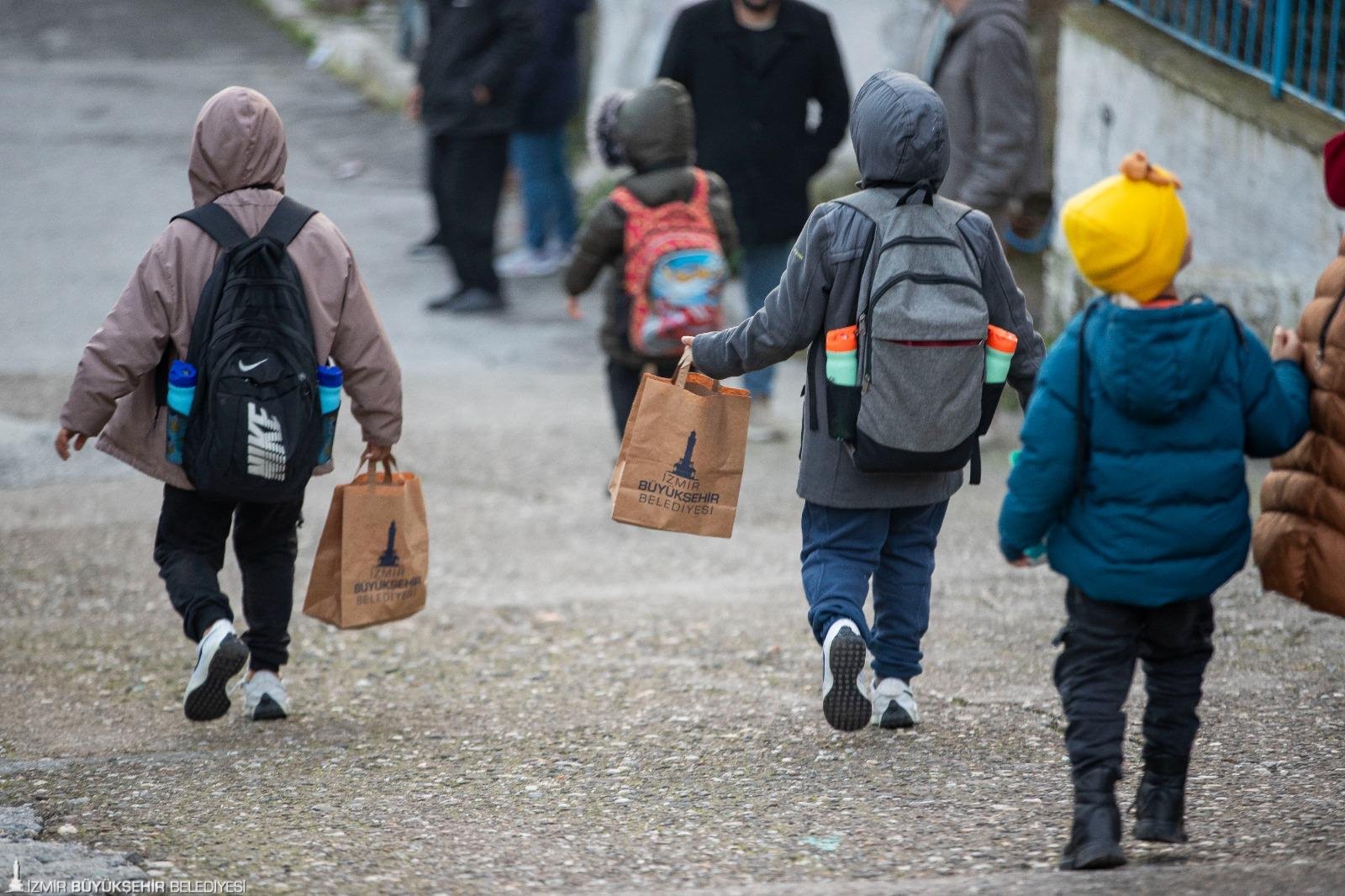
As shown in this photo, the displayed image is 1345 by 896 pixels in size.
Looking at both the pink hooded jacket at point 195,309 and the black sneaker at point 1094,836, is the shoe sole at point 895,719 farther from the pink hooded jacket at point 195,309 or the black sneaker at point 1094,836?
the pink hooded jacket at point 195,309

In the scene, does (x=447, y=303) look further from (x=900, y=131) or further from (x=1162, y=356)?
(x=1162, y=356)

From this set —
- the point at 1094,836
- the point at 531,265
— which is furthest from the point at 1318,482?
the point at 531,265

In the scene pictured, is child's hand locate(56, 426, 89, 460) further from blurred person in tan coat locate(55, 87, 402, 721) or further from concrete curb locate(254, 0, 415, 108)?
concrete curb locate(254, 0, 415, 108)

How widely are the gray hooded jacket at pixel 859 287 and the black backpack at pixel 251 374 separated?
105 centimetres

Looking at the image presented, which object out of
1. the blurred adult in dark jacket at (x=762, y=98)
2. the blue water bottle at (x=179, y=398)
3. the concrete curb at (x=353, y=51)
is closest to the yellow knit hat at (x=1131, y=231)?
the blue water bottle at (x=179, y=398)

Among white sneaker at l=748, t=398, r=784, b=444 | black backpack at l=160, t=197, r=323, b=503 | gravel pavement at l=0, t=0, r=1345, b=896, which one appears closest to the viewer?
gravel pavement at l=0, t=0, r=1345, b=896

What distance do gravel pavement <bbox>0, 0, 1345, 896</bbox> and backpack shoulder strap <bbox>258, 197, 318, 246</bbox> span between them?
1.34 m

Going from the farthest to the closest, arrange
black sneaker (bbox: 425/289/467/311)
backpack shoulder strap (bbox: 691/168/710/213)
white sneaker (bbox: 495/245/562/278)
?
white sneaker (bbox: 495/245/562/278) → black sneaker (bbox: 425/289/467/311) → backpack shoulder strap (bbox: 691/168/710/213)

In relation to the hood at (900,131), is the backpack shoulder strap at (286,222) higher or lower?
lower

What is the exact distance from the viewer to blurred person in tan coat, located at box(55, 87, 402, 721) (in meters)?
4.14

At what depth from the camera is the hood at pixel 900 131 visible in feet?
12.4

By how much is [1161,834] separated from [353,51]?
1453 centimetres

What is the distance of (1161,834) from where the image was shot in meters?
3.30

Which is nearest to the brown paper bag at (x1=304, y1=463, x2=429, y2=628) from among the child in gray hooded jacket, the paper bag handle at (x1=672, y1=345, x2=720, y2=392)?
the paper bag handle at (x1=672, y1=345, x2=720, y2=392)
